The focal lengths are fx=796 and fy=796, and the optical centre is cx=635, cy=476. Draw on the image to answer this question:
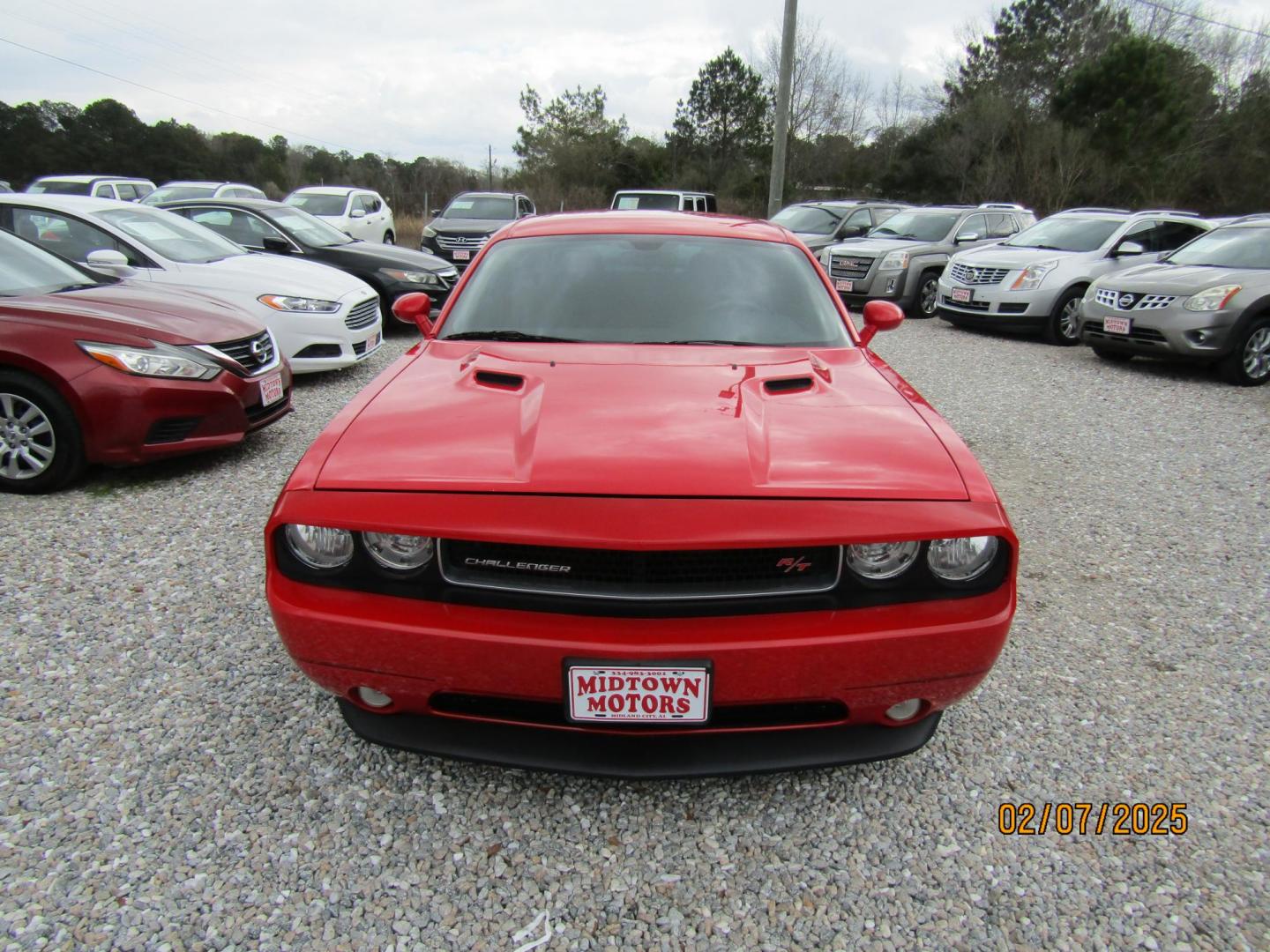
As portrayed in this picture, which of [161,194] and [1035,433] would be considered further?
[161,194]

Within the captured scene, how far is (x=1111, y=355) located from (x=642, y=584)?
9.37 metres

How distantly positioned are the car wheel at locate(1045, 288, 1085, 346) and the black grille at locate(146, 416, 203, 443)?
31.2 ft

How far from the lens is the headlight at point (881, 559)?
6.02 feet

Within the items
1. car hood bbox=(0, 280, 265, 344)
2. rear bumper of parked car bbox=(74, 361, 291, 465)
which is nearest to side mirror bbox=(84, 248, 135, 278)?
car hood bbox=(0, 280, 265, 344)

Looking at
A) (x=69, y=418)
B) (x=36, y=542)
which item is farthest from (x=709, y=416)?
(x=69, y=418)

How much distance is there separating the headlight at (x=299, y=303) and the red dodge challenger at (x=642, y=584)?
5.10 m

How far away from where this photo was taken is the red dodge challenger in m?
1.76

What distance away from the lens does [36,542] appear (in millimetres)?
3717

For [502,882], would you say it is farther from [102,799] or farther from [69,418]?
[69,418]

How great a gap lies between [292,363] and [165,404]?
2467 millimetres

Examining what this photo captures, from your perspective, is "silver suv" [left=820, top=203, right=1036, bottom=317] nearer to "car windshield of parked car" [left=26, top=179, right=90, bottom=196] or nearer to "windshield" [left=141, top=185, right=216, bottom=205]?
"windshield" [left=141, top=185, right=216, bottom=205]

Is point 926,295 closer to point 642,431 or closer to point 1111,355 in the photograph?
point 1111,355

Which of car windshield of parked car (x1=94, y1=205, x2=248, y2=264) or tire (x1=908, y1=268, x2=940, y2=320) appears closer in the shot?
car windshield of parked car (x1=94, y1=205, x2=248, y2=264)
